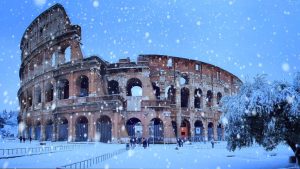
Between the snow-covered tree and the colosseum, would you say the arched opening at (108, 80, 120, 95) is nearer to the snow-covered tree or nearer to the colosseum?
the colosseum

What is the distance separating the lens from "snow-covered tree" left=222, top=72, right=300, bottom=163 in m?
12.6

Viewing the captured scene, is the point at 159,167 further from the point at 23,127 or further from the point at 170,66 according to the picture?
the point at 23,127

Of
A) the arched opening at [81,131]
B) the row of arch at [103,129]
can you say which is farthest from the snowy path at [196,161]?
the arched opening at [81,131]

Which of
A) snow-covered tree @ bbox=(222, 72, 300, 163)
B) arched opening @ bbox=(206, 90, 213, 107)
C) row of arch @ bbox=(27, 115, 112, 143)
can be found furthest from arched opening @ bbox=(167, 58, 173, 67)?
snow-covered tree @ bbox=(222, 72, 300, 163)

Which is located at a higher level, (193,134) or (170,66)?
(170,66)

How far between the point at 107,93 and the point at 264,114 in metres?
22.3

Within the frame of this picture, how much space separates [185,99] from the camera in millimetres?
40938

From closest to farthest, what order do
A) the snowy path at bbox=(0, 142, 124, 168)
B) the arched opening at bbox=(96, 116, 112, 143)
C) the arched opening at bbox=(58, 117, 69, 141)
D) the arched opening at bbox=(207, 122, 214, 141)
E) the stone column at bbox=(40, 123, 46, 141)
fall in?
the snowy path at bbox=(0, 142, 124, 168), the arched opening at bbox=(96, 116, 112, 143), the arched opening at bbox=(58, 117, 69, 141), the stone column at bbox=(40, 123, 46, 141), the arched opening at bbox=(207, 122, 214, 141)

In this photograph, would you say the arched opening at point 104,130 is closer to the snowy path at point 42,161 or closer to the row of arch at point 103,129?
the row of arch at point 103,129

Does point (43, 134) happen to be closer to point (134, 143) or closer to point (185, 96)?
point (134, 143)

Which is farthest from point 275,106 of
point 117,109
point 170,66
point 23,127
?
point 23,127

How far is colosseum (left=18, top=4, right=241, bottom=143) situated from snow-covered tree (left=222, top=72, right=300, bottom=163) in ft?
55.6

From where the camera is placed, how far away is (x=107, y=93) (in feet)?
109

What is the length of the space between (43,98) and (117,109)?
36.7 ft
